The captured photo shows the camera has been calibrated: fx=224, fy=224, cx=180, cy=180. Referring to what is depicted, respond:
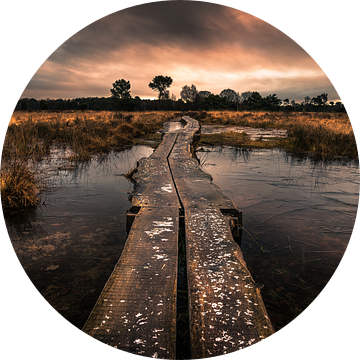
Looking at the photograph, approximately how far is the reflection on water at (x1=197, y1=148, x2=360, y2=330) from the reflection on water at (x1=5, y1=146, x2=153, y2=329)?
1765 millimetres

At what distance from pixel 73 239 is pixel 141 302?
6.37 ft

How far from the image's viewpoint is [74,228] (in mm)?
3398

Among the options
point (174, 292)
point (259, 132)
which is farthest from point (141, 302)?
point (259, 132)

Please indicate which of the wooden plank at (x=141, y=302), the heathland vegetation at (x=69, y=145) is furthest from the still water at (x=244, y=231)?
the wooden plank at (x=141, y=302)

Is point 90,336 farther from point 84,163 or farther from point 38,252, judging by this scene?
point 84,163

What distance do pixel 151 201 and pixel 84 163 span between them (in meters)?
4.76

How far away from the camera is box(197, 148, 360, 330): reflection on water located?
7.73 ft

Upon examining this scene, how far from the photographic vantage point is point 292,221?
3760mm

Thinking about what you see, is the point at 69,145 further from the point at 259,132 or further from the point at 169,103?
the point at 169,103

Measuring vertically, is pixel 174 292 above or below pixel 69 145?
below

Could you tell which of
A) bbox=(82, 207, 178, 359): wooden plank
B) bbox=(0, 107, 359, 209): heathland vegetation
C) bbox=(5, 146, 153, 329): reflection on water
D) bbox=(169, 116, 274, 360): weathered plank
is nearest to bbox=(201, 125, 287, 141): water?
bbox=(0, 107, 359, 209): heathland vegetation

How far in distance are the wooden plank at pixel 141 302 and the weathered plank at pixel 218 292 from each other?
0.16m

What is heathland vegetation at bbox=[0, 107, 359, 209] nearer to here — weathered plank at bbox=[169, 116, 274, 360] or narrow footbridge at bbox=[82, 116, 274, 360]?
narrow footbridge at bbox=[82, 116, 274, 360]

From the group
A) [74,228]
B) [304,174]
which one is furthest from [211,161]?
A: [74,228]
